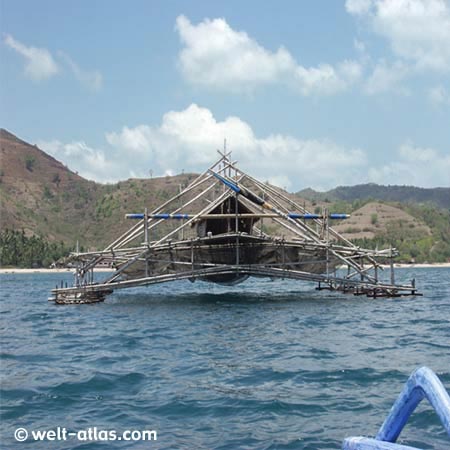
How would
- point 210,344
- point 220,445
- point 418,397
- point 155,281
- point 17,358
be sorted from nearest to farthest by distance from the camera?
point 418,397
point 220,445
point 17,358
point 210,344
point 155,281

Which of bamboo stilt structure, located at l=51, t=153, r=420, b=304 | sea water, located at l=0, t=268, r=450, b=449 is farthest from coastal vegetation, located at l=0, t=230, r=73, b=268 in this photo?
sea water, located at l=0, t=268, r=450, b=449

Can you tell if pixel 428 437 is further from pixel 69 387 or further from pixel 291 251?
pixel 291 251

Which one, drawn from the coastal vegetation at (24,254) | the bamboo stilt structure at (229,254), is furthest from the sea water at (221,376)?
the coastal vegetation at (24,254)

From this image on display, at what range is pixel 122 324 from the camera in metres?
32.0

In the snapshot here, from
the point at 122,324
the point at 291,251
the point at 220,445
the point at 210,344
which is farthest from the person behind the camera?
the point at 291,251

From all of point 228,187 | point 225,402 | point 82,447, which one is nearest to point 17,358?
point 225,402

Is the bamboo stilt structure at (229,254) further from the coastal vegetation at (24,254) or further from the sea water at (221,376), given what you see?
the coastal vegetation at (24,254)

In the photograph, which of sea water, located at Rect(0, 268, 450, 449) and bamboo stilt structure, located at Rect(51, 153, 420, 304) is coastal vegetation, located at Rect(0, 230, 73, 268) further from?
sea water, located at Rect(0, 268, 450, 449)

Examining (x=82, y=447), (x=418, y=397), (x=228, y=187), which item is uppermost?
(x=228, y=187)

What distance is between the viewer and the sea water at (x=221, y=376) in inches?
498

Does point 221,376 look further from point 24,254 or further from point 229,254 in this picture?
point 24,254

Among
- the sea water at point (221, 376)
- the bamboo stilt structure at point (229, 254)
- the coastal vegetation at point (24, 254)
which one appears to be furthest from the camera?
the coastal vegetation at point (24, 254)

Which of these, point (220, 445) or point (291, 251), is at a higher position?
point (291, 251)

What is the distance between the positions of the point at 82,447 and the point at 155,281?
102 ft
